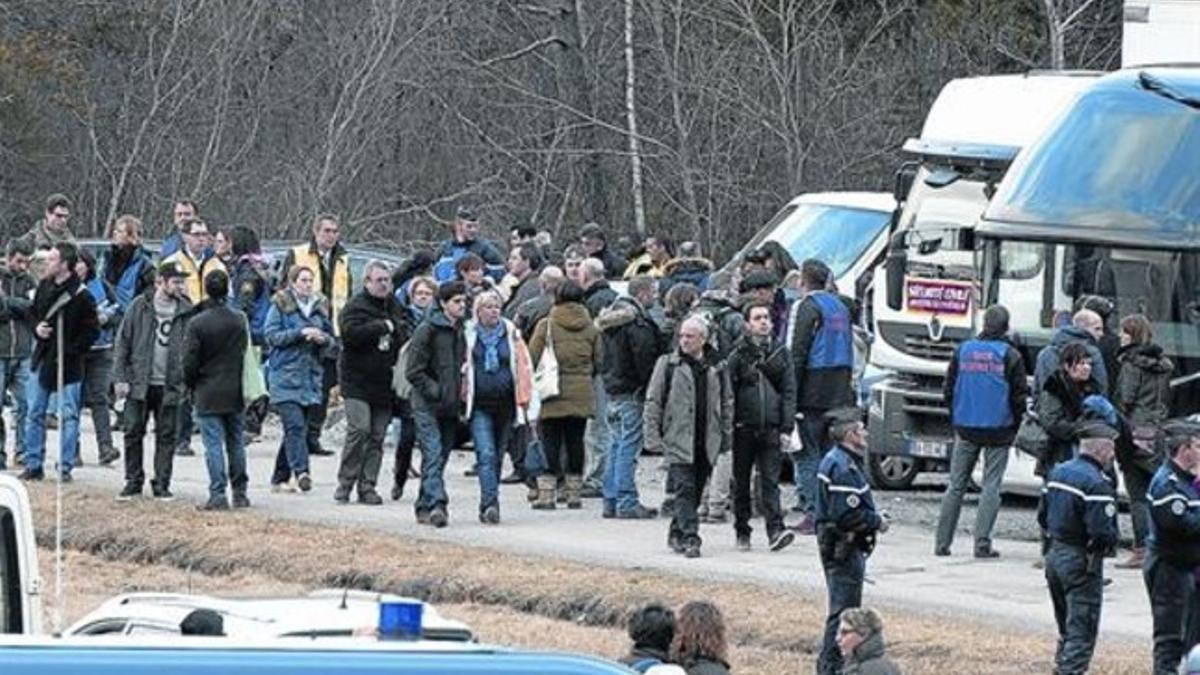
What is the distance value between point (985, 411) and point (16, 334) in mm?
8573

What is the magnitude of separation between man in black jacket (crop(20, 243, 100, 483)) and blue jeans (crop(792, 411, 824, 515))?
5289mm

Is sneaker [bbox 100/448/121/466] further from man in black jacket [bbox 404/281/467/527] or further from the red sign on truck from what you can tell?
the red sign on truck

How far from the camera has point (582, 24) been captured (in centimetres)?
4341

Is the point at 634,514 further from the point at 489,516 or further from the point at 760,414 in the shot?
the point at 760,414

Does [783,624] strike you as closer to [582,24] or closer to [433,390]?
[433,390]

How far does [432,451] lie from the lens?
882 inches

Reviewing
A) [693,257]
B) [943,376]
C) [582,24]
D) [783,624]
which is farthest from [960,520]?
[582,24]

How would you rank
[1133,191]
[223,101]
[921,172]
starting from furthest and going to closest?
[223,101]
[921,172]
[1133,191]

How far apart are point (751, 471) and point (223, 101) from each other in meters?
22.3

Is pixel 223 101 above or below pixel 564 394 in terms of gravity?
above

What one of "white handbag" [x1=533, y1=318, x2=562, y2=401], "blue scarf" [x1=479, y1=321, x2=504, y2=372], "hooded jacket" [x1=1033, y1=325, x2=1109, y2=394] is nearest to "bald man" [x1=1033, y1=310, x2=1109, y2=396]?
"hooded jacket" [x1=1033, y1=325, x2=1109, y2=394]

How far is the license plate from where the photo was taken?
82.0 ft

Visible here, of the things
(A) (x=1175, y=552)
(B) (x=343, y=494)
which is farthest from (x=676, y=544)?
(A) (x=1175, y=552)

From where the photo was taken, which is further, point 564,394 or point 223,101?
point 223,101
